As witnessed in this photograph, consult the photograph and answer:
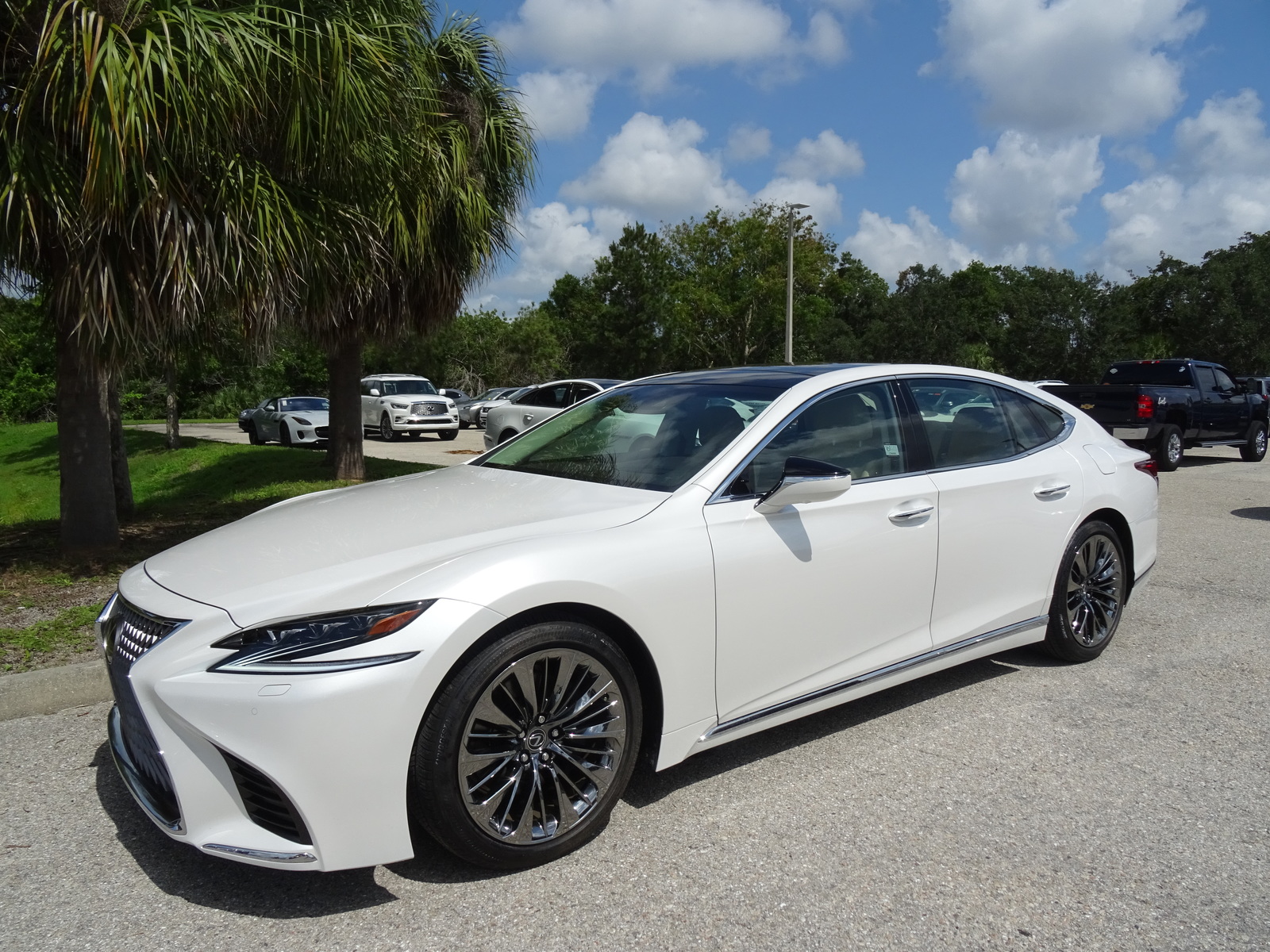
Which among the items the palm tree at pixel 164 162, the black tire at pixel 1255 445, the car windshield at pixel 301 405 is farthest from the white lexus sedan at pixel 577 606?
the car windshield at pixel 301 405

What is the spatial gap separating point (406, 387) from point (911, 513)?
83.8 feet

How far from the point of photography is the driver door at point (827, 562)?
3.32m

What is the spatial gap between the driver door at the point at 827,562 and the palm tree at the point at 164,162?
4.05 m

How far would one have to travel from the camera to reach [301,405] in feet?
80.0

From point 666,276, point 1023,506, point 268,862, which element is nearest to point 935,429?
point 1023,506

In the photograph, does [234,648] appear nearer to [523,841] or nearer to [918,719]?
[523,841]

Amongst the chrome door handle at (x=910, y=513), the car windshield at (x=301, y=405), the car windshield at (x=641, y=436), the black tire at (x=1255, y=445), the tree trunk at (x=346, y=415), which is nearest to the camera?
the car windshield at (x=641, y=436)

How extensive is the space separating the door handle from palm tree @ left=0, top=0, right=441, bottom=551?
14.6 ft

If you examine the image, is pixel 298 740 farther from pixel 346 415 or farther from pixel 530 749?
pixel 346 415

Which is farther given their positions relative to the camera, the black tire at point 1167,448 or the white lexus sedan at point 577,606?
the black tire at point 1167,448

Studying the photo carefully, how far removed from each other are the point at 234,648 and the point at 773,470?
6.50ft

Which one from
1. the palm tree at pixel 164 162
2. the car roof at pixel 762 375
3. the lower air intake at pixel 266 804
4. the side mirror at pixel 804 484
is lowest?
the lower air intake at pixel 266 804

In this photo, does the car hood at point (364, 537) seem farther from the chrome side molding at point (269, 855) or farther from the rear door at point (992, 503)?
the rear door at point (992, 503)

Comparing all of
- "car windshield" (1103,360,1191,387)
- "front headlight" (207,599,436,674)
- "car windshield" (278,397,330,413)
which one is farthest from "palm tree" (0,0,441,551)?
"car windshield" (278,397,330,413)
